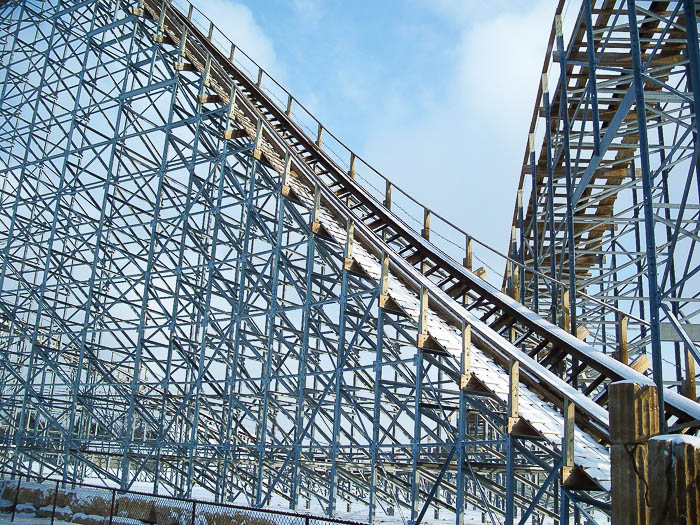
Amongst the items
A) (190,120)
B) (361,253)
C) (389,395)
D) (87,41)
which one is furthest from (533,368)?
(87,41)

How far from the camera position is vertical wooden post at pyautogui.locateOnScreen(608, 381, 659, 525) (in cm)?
406

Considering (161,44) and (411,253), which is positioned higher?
(161,44)

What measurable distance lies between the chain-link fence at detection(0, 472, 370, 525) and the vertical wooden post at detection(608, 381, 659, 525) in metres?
5.72

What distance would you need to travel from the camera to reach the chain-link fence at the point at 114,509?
33.6 feet

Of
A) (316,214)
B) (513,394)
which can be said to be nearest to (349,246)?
(316,214)

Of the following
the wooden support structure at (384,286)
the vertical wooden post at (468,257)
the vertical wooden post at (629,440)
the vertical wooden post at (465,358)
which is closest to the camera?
the vertical wooden post at (629,440)

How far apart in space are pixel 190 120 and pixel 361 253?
216 inches

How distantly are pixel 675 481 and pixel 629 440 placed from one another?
1.68ft

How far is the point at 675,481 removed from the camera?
11.9 feet

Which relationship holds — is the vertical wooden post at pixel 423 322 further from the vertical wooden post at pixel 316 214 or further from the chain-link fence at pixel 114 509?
the vertical wooden post at pixel 316 214

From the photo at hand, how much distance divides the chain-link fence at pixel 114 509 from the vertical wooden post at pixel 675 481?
615 cm

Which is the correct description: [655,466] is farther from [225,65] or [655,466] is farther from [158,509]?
[225,65]

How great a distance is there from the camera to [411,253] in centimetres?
1509

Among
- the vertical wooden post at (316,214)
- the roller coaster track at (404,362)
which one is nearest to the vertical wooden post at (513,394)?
the roller coaster track at (404,362)
